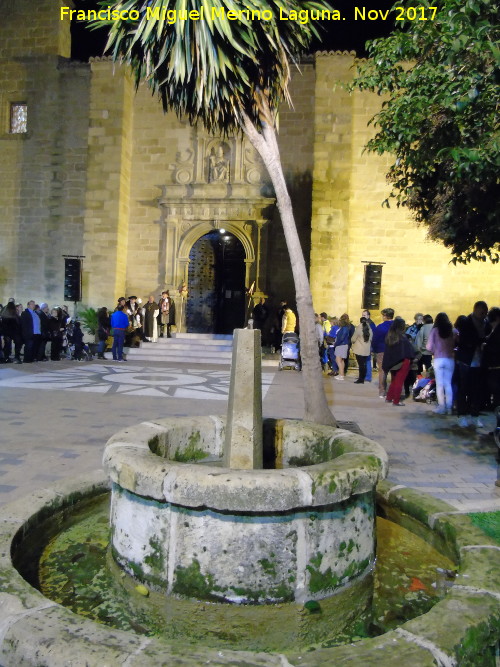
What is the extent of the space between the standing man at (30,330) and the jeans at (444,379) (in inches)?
374

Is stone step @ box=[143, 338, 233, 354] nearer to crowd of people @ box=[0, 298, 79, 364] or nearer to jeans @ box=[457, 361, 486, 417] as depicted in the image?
crowd of people @ box=[0, 298, 79, 364]

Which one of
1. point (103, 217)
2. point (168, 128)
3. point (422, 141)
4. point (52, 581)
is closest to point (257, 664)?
point (52, 581)

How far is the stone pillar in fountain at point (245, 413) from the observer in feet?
8.96

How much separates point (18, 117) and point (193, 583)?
70.2 ft

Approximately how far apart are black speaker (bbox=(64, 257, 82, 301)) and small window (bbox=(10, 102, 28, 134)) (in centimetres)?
566

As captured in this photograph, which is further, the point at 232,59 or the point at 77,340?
the point at 77,340

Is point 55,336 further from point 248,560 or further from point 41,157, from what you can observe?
point 248,560

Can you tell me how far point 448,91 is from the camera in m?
4.76

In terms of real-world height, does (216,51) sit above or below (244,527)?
above

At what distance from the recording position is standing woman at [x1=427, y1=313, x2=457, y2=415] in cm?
802

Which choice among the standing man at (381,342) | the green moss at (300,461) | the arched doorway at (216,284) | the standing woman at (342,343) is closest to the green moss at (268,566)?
the green moss at (300,461)

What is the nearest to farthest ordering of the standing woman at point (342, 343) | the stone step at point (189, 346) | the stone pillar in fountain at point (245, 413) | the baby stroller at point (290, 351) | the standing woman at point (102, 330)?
the stone pillar in fountain at point (245, 413), the standing woman at point (342, 343), the baby stroller at point (290, 351), the standing woman at point (102, 330), the stone step at point (189, 346)

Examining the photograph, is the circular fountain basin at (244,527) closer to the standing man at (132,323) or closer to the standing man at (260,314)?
the standing man at (260,314)

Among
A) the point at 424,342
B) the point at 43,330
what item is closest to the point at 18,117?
the point at 43,330
